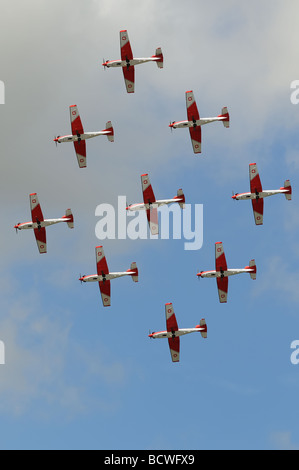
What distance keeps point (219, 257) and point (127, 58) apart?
30597 mm

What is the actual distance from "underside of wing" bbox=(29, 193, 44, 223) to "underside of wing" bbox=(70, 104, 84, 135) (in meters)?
10.7

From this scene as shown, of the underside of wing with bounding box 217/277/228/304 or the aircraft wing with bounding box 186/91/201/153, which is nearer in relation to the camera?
the aircraft wing with bounding box 186/91/201/153

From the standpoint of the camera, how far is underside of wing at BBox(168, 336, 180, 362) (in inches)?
7667

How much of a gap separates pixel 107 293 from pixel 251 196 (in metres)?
24.7

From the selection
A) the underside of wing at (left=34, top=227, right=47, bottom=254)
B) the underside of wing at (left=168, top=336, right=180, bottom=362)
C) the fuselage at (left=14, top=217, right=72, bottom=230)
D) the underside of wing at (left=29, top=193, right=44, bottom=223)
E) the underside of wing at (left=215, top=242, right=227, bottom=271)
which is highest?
the underside of wing at (left=29, top=193, right=44, bottom=223)

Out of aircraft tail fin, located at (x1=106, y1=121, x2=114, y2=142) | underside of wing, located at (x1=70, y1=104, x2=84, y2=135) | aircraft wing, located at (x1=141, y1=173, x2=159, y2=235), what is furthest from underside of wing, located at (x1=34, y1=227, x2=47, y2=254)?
aircraft tail fin, located at (x1=106, y1=121, x2=114, y2=142)

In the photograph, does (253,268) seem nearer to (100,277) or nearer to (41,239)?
(100,277)

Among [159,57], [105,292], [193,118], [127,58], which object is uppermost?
[127,58]

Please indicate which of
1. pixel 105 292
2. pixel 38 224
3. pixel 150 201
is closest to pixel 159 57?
pixel 150 201

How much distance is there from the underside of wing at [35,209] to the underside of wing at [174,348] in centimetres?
2533

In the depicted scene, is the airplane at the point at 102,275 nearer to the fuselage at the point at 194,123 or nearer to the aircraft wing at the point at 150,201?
the aircraft wing at the point at 150,201

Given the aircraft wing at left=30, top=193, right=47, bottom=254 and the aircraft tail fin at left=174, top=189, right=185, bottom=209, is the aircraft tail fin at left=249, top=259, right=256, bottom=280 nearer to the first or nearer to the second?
the aircraft tail fin at left=174, top=189, right=185, bottom=209

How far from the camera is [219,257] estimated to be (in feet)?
631
